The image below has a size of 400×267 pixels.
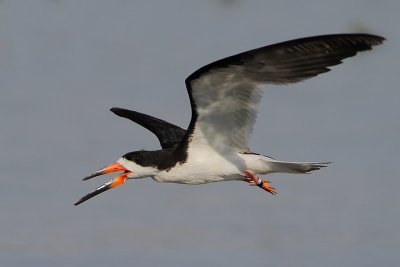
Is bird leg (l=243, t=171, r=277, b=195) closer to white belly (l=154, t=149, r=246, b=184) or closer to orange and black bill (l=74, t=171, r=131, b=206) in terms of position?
white belly (l=154, t=149, r=246, b=184)

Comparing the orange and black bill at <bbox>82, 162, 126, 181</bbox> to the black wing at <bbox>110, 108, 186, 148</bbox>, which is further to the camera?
A: the black wing at <bbox>110, 108, 186, 148</bbox>

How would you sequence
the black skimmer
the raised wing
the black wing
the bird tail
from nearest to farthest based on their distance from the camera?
the raised wing, the black skimmer, the bird tail, the black wing

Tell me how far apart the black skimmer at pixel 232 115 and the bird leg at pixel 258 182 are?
0.05 ft

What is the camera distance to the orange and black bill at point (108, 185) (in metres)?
16.0

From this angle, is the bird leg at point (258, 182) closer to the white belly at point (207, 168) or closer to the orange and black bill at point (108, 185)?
the white belly at point (207, 168)

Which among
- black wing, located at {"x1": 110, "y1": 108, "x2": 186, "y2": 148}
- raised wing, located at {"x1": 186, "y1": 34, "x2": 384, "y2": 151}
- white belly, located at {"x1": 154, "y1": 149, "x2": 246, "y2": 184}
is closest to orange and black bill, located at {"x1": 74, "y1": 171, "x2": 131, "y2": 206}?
white belly, located at {"x1": 154, "y1": 149, "x2": 246, "y2": 184}

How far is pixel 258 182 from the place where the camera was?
15523 millimetres

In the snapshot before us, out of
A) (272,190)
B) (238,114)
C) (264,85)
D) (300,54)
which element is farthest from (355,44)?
(272,190)

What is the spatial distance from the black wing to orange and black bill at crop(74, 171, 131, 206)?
44.9 inches

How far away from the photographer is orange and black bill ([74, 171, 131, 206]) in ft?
52.6

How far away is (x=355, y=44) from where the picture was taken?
12.6m

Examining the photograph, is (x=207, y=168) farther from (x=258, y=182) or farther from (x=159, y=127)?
(x=159, y=127)

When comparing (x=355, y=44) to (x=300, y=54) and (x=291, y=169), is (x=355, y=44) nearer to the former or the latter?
(x=300, y=54)

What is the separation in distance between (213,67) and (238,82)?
0.57 metres
